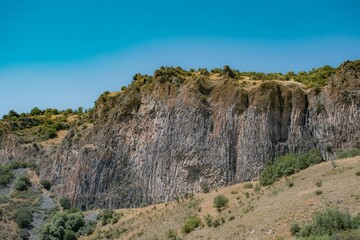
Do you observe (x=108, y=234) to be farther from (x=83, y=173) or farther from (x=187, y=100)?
(x=187, y=100)

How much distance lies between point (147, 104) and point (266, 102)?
12513mm

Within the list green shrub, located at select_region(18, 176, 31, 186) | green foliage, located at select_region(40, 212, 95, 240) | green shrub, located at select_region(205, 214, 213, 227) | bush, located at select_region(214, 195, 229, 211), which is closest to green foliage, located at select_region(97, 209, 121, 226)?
green foliage, located at select_region(40, 212, 95, 240)

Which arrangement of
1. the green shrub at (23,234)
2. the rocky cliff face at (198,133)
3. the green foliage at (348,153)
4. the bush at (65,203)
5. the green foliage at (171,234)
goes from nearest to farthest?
the green foliage at (171,234) < the green foliage at (348,153) < the rocky cliff face at (198,133) < the green shrub at (23,234) < the bush at (65,203)

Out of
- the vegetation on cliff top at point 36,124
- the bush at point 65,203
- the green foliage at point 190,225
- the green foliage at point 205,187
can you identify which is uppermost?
the vegetation on cliff top at point 36,124

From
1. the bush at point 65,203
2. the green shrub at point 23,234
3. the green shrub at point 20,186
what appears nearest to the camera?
the green shrub at point 23,234

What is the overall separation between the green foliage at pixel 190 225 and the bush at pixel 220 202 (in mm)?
1978

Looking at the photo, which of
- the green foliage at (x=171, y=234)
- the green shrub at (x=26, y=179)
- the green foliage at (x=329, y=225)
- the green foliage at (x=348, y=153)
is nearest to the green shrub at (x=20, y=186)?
the green shrub at (x=26, y=179)

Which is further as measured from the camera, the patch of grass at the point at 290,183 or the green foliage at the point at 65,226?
the green foliage at the point at 65,226

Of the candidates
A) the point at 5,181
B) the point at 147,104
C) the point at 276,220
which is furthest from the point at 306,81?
the point at 5,181

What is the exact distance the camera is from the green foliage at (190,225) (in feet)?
129

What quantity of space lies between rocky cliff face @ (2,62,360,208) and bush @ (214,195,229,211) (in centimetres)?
439

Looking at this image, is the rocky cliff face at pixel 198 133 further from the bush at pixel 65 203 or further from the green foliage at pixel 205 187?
the bush at pixel 65 203

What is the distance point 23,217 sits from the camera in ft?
170

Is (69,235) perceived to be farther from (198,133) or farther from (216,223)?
(216,223)
